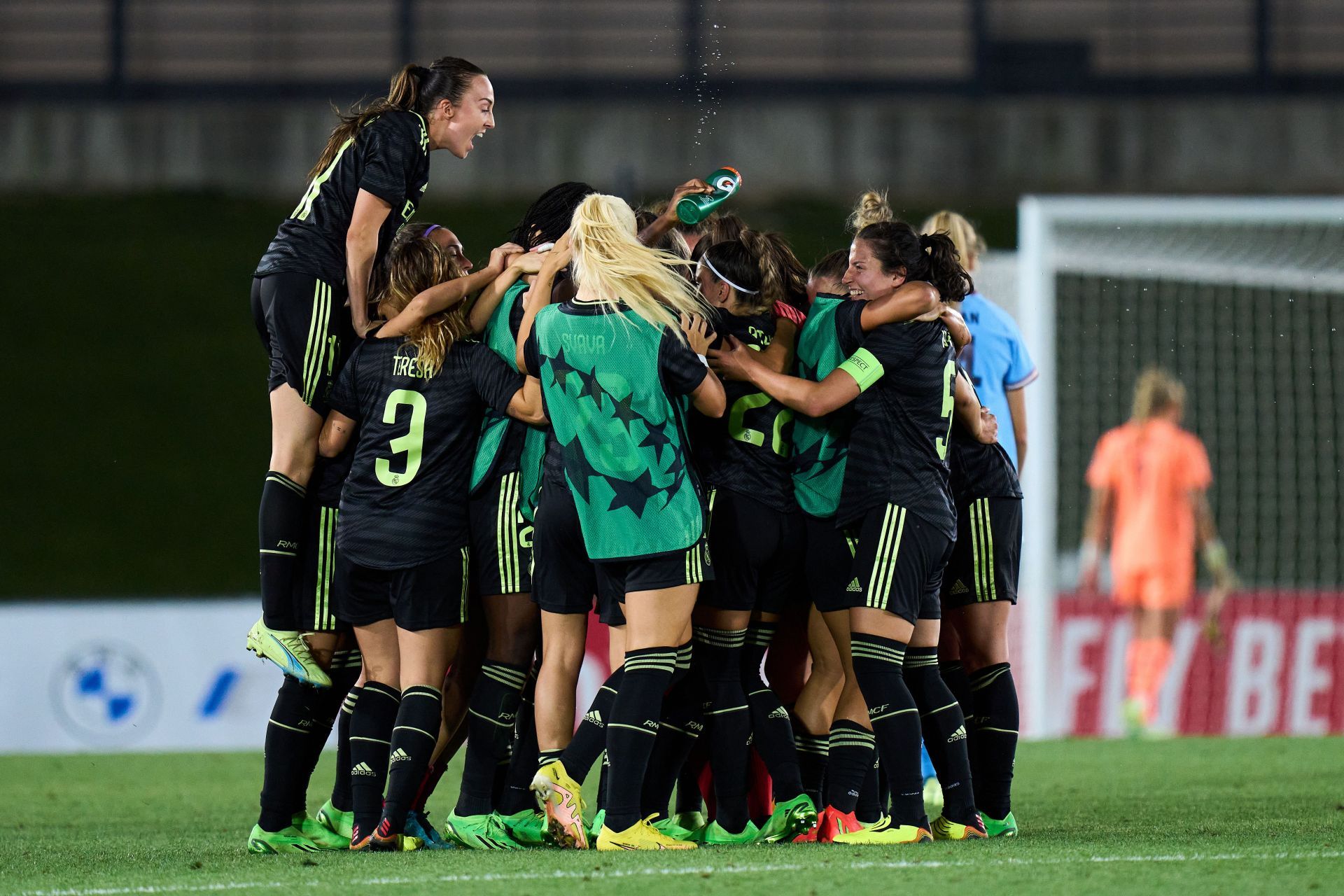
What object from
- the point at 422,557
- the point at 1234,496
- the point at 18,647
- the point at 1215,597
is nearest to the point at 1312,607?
the point at 1215,597

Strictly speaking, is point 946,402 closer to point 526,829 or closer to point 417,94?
point 526,829

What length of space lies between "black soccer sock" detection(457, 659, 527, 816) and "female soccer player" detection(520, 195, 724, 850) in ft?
1.24

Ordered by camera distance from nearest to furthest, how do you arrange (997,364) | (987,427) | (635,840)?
(635,840), (987,427), (997,364)

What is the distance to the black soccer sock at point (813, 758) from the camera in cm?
497

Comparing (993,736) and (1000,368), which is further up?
(1000,368)

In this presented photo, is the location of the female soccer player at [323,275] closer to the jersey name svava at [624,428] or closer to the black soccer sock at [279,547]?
the black soccer sock at [279,547]

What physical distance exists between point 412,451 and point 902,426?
1473mm

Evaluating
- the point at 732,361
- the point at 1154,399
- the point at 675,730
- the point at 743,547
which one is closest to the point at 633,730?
the point at 675,730

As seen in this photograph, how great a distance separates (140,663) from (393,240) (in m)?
5.15

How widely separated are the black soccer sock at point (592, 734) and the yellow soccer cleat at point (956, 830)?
103 cm

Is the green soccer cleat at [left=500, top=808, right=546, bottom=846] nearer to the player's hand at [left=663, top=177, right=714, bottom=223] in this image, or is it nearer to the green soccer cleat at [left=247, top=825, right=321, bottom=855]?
the green soccer cleat at [left=247, top=825, right=321, bottom=855]

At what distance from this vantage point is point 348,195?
5121 mm

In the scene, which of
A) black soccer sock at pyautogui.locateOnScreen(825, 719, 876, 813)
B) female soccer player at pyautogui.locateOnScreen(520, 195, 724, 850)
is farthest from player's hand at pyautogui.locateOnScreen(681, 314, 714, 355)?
black soccer sock at pyautogui.locateOnScreen(825, 719, 876, 813)

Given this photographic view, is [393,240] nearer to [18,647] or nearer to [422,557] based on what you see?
[422,557]
